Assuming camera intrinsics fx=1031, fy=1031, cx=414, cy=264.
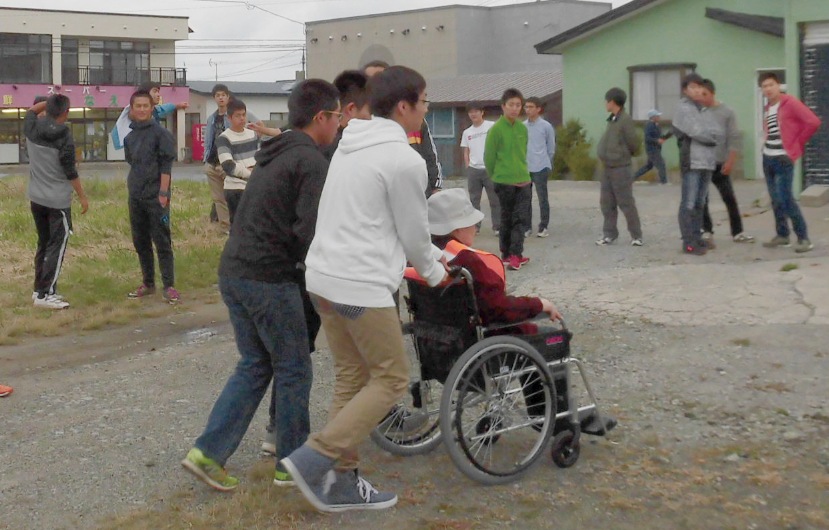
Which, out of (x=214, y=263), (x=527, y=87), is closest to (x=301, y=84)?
(x=214, y=263)

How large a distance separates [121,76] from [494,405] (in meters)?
56.3

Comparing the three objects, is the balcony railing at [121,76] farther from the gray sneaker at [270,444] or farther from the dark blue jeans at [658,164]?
the gray sneaker at [270,444]

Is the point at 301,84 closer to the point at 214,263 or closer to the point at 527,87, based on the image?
the point at 214,263

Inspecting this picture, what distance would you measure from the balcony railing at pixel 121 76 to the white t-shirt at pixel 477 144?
45.1 metres

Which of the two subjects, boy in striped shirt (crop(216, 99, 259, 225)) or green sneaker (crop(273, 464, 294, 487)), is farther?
boy in striped shirt (crop(216, 99, 259, 225))

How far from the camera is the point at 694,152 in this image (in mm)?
10234

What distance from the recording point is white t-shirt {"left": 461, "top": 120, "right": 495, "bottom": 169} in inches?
515

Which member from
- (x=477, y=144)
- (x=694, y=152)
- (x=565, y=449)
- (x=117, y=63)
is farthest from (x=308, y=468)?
(x=117, y=63)

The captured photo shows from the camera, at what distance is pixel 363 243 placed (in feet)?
13.5

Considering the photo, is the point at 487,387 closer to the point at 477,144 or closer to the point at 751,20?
the point at 477,144

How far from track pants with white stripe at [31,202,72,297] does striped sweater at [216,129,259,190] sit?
5.19 feet

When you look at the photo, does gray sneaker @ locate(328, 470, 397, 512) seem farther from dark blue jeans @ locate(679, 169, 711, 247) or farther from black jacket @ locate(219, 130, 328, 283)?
dark blue jeans @ locate(679, 169, 711, 247)

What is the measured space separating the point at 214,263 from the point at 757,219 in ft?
22.9

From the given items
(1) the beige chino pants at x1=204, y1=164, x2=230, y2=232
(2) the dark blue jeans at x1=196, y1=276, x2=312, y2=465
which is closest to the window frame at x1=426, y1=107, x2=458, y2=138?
(1) the beige chino pants at x1=204, y1=164, x2=230, y2=232
